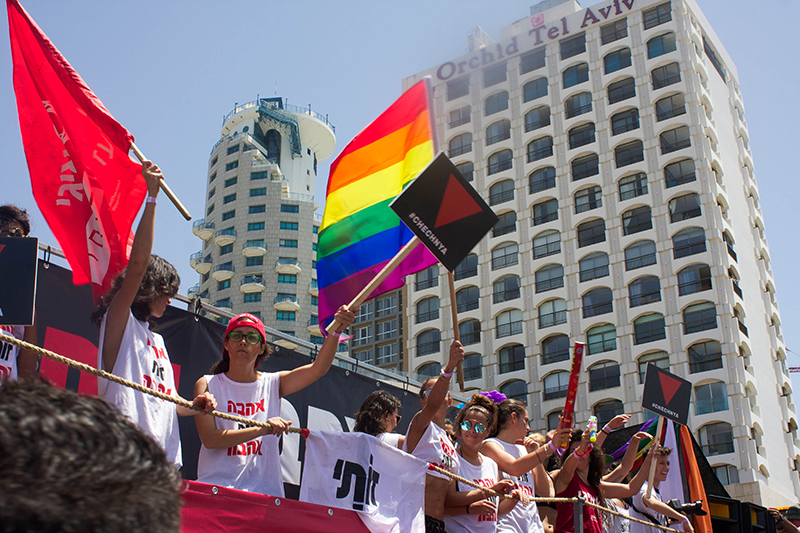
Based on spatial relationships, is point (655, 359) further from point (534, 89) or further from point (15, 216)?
point (15, 216)

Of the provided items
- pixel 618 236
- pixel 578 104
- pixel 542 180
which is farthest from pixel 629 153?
pixel 542 180

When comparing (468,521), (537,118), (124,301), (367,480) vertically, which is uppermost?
(537,118)

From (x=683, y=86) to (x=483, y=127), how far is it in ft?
41.1

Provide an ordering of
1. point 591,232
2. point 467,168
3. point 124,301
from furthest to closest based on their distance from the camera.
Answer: point 467,168 → point 591,232 → point 124,301

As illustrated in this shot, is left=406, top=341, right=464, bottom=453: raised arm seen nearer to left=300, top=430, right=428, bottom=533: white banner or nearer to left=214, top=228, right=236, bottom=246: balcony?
left=300, top=430, right=428, bottom=533: white banner

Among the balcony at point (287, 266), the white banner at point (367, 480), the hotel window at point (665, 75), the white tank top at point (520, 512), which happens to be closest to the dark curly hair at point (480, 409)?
the white tank top at point (520, 512)

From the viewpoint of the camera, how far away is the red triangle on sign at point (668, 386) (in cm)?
884

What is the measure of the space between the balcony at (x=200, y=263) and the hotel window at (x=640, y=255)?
43545 mm

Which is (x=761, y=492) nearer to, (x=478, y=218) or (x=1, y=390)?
(x=478, y=218)

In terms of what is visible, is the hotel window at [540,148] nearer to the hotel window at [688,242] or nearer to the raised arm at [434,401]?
the hotel window at [688,242]

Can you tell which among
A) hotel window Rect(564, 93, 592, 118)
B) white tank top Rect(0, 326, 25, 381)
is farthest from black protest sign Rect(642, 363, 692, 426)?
hotel window Rect(564, 93, 592, 118)

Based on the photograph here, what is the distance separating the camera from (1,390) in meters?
0.87

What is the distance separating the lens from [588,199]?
1825 inches

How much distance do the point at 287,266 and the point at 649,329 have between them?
3843 cm
